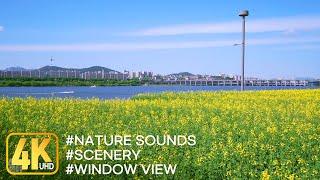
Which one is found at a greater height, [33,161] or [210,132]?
[210,132]

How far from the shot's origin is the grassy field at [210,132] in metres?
8.36

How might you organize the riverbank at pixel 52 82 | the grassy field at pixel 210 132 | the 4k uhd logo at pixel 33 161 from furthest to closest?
the riverbank at pixel 52 82 → the grassy field at pixel 210 132 → the 4k uhd logo at pixel 33 161

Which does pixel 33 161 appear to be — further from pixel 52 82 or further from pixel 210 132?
pixel 52 82

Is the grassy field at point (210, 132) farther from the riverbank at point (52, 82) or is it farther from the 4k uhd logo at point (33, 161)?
the riverbank at point (52, 82)

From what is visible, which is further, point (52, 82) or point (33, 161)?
point (52, 82)

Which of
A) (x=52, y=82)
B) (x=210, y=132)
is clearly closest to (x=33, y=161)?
(x=210, y=132)

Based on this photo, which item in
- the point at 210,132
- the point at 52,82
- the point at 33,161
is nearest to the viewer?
the point at 33,161

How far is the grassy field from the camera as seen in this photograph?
8.36m

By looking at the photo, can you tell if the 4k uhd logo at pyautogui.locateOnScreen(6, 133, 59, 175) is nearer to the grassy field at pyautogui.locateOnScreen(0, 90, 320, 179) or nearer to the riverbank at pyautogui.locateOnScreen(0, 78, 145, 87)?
the grassy field at pyautogui.locateOnScreen(0, 90, 320, 179)

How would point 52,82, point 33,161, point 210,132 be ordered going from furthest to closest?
point 52,82 < point 210,132 < point 33,161

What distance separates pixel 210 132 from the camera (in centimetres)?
1078

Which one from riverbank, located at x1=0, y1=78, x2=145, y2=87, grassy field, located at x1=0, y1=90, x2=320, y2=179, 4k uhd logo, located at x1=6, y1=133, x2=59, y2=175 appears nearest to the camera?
4k uhd logo, located at x1=6, y1=133, x2=59, y2=175

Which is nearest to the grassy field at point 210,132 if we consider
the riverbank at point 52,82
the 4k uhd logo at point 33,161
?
the 4k uhd logo at point 33,161

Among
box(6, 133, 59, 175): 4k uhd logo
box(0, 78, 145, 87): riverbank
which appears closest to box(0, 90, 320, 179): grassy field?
box(6, 133, 59, 175): 4k uhd logo
